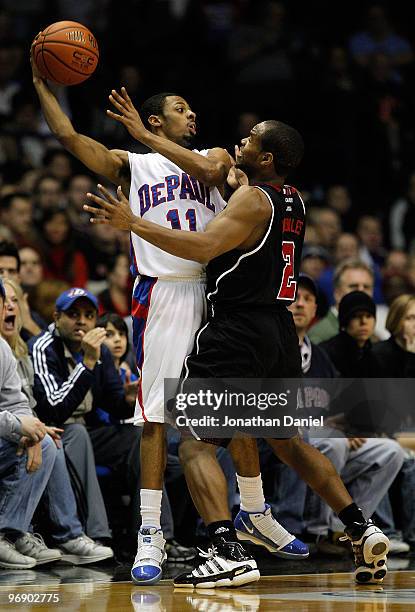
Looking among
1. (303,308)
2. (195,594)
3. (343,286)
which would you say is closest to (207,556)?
(195,594)

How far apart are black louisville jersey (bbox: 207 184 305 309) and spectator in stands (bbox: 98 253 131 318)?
317 cm

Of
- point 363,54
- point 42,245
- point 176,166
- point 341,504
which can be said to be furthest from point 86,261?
point 363,54

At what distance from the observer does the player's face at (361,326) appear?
7.71 m

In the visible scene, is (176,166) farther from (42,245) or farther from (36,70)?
(42,245)

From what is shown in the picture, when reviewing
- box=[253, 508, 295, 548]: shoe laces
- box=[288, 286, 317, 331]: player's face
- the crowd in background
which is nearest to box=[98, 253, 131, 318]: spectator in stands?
the crowd in background

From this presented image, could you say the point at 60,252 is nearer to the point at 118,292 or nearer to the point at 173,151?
the point at 118,292

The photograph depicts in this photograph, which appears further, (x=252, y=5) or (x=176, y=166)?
(x=252, y=5)

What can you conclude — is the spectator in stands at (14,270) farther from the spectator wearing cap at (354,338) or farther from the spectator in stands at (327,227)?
the spectator in stands at (327,227)

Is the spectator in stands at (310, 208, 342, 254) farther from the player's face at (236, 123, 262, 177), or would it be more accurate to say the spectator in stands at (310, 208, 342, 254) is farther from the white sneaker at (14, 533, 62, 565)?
the white sneaker at (14, 533, 62, 565)

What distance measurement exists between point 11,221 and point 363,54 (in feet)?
19.4

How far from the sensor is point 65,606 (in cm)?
486

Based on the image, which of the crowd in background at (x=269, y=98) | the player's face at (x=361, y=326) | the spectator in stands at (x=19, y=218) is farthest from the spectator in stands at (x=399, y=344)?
the spectator in stands at (x=19, y=218)

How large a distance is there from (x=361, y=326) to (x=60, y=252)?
2801 millimetres

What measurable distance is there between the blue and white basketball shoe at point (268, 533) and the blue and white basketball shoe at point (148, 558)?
1.88ft
